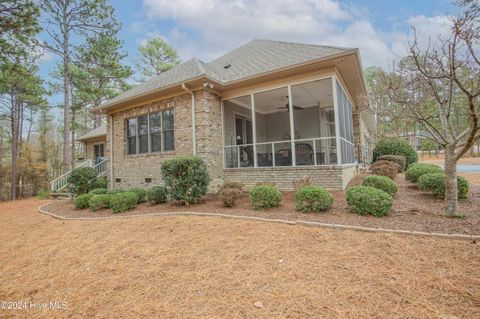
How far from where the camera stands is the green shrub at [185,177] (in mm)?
6609

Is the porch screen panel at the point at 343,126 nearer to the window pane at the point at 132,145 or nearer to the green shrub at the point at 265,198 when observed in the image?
the green shrub at the point at 265,198

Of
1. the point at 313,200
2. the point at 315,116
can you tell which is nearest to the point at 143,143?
the point at 313,200

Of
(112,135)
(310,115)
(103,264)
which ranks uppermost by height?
(310,115)

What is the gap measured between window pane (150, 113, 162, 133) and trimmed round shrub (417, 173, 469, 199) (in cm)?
895

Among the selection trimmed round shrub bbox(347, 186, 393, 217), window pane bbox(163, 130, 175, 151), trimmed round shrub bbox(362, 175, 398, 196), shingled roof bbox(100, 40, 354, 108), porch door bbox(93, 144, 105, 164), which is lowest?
trimmed round shrub bbox(347, 186, 393, 217)

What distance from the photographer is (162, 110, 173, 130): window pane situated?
914 centimetres

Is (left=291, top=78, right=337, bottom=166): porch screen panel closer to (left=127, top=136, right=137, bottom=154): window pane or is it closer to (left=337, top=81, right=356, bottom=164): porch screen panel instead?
(left=337, top=81, right=356, bottom=164): porch screen panel

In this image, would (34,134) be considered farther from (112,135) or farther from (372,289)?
(372,289)

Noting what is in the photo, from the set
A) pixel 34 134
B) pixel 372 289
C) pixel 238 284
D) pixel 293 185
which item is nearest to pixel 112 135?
pixel 293 185

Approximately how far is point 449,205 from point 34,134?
27.6 metres

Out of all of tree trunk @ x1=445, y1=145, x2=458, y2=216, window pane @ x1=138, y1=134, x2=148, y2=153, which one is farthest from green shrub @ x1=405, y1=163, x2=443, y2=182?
window pane @ x1=138, y1=134, x2=148, y2=153

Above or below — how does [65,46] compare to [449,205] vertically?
above

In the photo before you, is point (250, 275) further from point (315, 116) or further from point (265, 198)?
point (315, 116)

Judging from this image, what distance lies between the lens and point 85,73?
16.6m
